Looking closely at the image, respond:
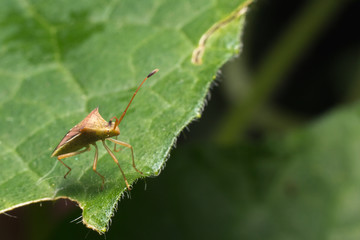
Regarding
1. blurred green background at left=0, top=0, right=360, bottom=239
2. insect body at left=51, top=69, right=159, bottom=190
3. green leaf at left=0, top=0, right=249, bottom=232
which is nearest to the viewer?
green leaf at left=0, top=0, right=249, bottom=232

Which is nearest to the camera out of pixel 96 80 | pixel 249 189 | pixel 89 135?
pixel 89 135

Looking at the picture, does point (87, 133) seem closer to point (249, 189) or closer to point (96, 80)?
point (96, 80)

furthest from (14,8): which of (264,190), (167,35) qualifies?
(264,190)

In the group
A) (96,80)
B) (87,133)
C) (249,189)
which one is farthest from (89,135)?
(249,189)

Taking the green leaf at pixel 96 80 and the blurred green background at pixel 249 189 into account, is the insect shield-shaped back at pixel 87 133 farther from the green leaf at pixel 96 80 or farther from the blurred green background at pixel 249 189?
the blurred green background at pixel 249 189

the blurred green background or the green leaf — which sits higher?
the green leaf

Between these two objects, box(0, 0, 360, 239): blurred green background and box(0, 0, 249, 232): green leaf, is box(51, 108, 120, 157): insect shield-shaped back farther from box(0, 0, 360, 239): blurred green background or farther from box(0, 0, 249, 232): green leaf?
box(0, 0, 360, 239): blurred green background

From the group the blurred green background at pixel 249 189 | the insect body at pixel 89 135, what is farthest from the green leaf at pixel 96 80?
the blurred green background at pixel 249 189

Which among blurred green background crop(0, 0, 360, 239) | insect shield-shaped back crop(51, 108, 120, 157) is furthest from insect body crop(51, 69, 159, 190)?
blurred green background crop(0, 0, 360, 239)
